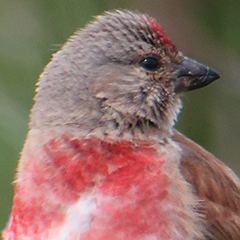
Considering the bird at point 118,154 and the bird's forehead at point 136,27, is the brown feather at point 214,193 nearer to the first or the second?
the bird at point 118,154

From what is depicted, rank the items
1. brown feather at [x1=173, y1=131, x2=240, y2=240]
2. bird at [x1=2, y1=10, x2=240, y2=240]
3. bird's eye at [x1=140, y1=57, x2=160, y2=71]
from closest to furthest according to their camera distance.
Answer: bird at [x1=2, y1=10, x2=240, y2=240], brown feather at [x1=173, y1=131, x2=240, y2=240], bird's eye at [x1=140, y1=57, x2=160, y2=71]

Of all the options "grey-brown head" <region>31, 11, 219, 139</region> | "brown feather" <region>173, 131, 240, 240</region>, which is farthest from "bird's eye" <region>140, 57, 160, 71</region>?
"brown feather" <region>173, 131, 240, 240</region>

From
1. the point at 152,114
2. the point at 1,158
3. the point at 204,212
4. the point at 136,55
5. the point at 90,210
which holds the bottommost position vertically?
the point at 1,158

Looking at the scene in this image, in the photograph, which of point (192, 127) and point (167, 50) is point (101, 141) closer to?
point (167, 50)

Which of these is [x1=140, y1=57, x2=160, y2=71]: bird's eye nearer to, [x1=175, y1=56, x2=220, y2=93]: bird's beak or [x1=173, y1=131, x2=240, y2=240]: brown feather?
[x1=175, y1=56, x2=220, y2=93]: bird's beak

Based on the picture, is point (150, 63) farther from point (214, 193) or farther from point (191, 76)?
point (214, 193)

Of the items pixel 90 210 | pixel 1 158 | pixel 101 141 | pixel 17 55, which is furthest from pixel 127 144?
pixel 17 55
